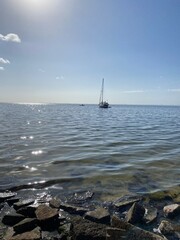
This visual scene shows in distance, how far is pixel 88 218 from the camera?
7.75m

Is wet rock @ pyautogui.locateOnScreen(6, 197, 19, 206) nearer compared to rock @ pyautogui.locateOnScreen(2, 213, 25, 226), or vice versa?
rock @ pyautogui.locateOnScreen(2, 213, 25, 226)

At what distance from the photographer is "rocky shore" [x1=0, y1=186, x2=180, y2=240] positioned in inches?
257

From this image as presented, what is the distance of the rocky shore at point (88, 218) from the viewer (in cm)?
654

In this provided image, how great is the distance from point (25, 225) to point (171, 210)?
15.4 ft

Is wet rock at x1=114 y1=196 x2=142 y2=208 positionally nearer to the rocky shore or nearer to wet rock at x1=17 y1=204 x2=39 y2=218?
the rocky shore

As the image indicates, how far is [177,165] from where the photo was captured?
15.3 m

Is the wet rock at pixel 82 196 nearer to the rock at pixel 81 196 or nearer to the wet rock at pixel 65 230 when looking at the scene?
the rock at pixel 81 196

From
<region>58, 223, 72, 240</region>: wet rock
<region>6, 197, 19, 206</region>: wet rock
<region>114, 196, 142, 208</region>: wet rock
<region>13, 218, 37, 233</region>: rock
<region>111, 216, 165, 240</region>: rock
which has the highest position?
<region>111, 216, 165, 240</region>: rock

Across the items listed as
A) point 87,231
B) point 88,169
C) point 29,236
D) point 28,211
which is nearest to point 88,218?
point 87,231

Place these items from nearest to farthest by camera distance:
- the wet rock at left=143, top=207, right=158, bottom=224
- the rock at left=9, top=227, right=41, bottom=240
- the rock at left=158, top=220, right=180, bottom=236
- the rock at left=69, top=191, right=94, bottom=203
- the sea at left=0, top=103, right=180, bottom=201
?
the rock at left=9, top=227, right=41, bottom=240 < the rock at left=158, top=220, right=180, bottom=236 < the wet rock at left=143, top=207, right=158, bottom=224 < the rock at left=69, top=191, right=94, bottom=203 < the sea at left=0, top=103, right=180, bottom=201

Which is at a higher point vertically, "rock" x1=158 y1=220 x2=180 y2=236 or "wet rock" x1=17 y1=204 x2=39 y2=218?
"wet rock" x1=17 y1=204 x2=39 y2=218

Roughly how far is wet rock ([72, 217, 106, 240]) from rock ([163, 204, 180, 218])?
110 inches

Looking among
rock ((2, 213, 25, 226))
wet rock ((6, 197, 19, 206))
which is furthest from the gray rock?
wet rock ((6, 197, 19, 206))

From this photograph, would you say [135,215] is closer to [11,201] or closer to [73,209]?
Result: [73,209]
